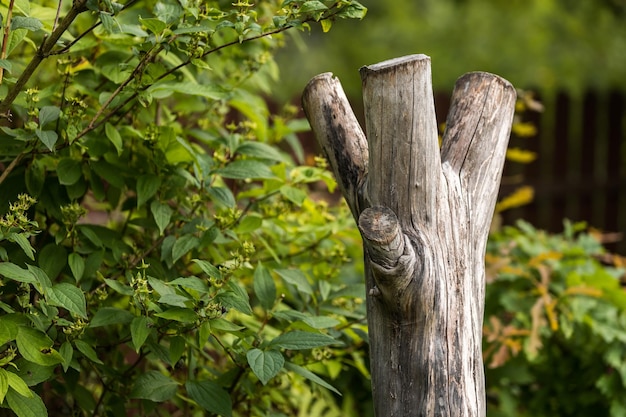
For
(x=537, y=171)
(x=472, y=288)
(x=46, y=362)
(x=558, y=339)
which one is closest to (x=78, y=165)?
(x=46, y=362)

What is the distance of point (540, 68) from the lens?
34.1ft

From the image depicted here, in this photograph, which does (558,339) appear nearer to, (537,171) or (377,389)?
(377,389)

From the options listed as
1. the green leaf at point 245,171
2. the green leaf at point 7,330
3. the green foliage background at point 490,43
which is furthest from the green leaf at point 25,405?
the green foliage background at point 490,43

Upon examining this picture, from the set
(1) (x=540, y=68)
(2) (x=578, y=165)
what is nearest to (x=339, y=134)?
(2) (x=578, y=165)

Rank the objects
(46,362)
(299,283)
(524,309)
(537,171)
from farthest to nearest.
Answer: (537,171) → (524,309) → (299,283) → (46,362)

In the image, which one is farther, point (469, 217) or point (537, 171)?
point (537, 171)

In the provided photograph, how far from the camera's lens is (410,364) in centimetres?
168

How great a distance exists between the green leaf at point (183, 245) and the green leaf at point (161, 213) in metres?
0.05

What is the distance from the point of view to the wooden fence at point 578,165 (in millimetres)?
7512

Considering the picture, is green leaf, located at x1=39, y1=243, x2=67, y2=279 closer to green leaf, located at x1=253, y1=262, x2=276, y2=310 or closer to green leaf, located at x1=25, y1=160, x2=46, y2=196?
green leaf, located at x1=25, y1=160, x2=46, y2=196

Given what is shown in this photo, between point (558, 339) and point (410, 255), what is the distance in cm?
187

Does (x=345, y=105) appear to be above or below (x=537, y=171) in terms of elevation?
below

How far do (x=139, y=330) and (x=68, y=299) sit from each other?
17 centimetres

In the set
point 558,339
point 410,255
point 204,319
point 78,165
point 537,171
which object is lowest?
point 558,339
